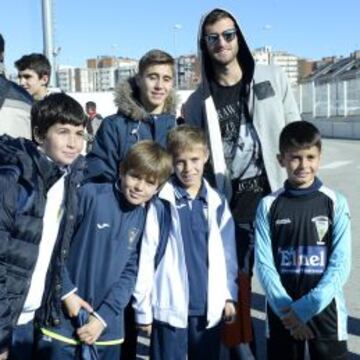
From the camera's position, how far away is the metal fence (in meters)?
37.1

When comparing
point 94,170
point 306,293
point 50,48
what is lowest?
point 306,293

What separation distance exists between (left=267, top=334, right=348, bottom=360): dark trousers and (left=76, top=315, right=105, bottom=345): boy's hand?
0.95m

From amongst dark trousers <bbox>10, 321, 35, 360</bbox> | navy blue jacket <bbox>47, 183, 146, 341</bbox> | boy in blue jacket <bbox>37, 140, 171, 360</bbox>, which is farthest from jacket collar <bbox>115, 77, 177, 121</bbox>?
dark trousers <bbox>10, 321, 35, 360</bbox>

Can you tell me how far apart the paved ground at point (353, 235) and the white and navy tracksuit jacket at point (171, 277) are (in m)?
1.15

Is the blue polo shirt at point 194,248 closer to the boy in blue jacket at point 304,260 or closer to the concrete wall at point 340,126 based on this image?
the boy in blue jacket at point 304,260

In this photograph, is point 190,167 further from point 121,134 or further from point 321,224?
point 321,224

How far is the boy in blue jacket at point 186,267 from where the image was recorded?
11.1ft

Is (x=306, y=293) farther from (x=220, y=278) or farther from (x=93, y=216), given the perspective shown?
(x=93, y=216)

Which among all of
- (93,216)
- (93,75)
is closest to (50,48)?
(93,216)

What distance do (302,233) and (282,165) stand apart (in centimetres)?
44

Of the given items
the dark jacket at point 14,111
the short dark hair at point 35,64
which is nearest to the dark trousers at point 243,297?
the dark jacket at point 14,111

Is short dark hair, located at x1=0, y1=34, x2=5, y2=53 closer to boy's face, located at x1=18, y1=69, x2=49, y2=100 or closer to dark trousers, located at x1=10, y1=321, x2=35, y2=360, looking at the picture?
boy's face, located at x1=18, y1=69, x2=49, y2=100

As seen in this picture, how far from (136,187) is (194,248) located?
470mm

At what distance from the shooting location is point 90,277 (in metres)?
3.21
